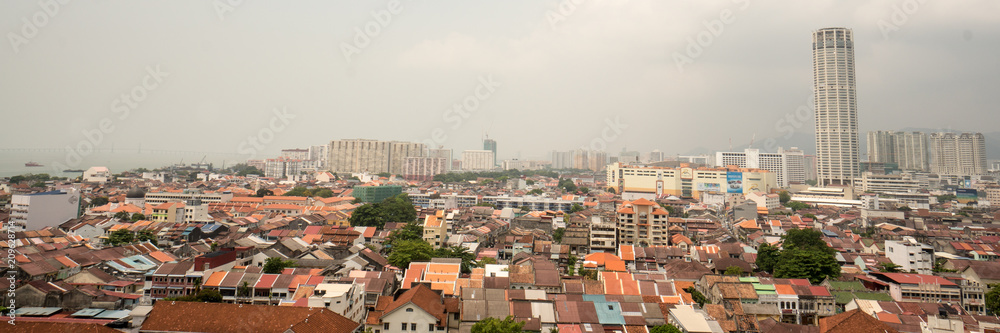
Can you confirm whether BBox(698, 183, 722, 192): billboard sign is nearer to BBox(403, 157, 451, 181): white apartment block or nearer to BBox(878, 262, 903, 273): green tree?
BBox(878, 262, 903, 273): green tree

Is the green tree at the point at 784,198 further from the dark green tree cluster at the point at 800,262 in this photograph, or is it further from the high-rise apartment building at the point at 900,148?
the high-rise apartment building at the point at 900,148

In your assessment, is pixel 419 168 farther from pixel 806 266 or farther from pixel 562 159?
pixel 562 159

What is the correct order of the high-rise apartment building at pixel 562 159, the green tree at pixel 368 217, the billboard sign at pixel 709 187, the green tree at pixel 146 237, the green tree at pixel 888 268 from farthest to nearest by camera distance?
the high-rise apartment building at pixel 562 159 < the billboard sign at pixel 709 187 < the green tree at pixel 368 217 < the green tree at pixel 146 237 < the green tree at pixel 888 268

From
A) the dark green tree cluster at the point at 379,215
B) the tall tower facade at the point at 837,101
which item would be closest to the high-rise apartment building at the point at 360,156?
the dark green tree cluster at the point at 379,215

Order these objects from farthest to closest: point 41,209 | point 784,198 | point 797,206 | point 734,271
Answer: point 784,198 → point 797,206 → point 41,209 → point 734,271

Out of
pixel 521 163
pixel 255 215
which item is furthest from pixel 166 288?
pixel 521 163

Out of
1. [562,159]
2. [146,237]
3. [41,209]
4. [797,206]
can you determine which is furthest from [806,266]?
[562,159]

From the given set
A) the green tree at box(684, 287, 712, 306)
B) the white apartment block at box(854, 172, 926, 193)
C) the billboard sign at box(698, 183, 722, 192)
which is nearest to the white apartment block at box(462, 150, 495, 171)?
the billboard sign at box(698, 183, 722, 192)
